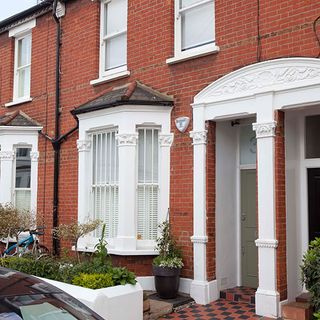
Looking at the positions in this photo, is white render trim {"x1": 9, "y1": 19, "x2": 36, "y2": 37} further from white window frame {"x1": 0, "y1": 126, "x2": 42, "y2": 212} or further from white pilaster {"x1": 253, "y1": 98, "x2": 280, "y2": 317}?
white pilaster {"x1": 253, "y1": 98, "x2": 280, "y2": 317}

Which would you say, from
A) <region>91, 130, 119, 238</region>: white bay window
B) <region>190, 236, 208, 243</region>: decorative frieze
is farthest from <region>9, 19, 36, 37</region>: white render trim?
<region>190, 236, 208, 243</region>: decorative frieze

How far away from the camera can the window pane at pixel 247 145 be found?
8.50m

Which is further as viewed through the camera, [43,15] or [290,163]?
[43,15]

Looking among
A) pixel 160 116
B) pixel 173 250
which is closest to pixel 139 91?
pixel 160 116

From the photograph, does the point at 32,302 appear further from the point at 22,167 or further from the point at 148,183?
the point at 22,167

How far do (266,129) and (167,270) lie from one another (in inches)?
112

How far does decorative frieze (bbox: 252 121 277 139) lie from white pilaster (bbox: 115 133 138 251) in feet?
8.23

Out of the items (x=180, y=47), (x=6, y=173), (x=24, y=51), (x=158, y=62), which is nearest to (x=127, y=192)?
(x=158, y=62)

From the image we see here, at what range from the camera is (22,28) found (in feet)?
40.8

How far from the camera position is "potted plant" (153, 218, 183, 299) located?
7.79 m

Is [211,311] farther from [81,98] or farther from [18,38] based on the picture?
[18,38]

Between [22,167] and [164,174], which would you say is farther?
[22,167]

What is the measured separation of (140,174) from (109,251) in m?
1.57

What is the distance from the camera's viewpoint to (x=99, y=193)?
9.56m
